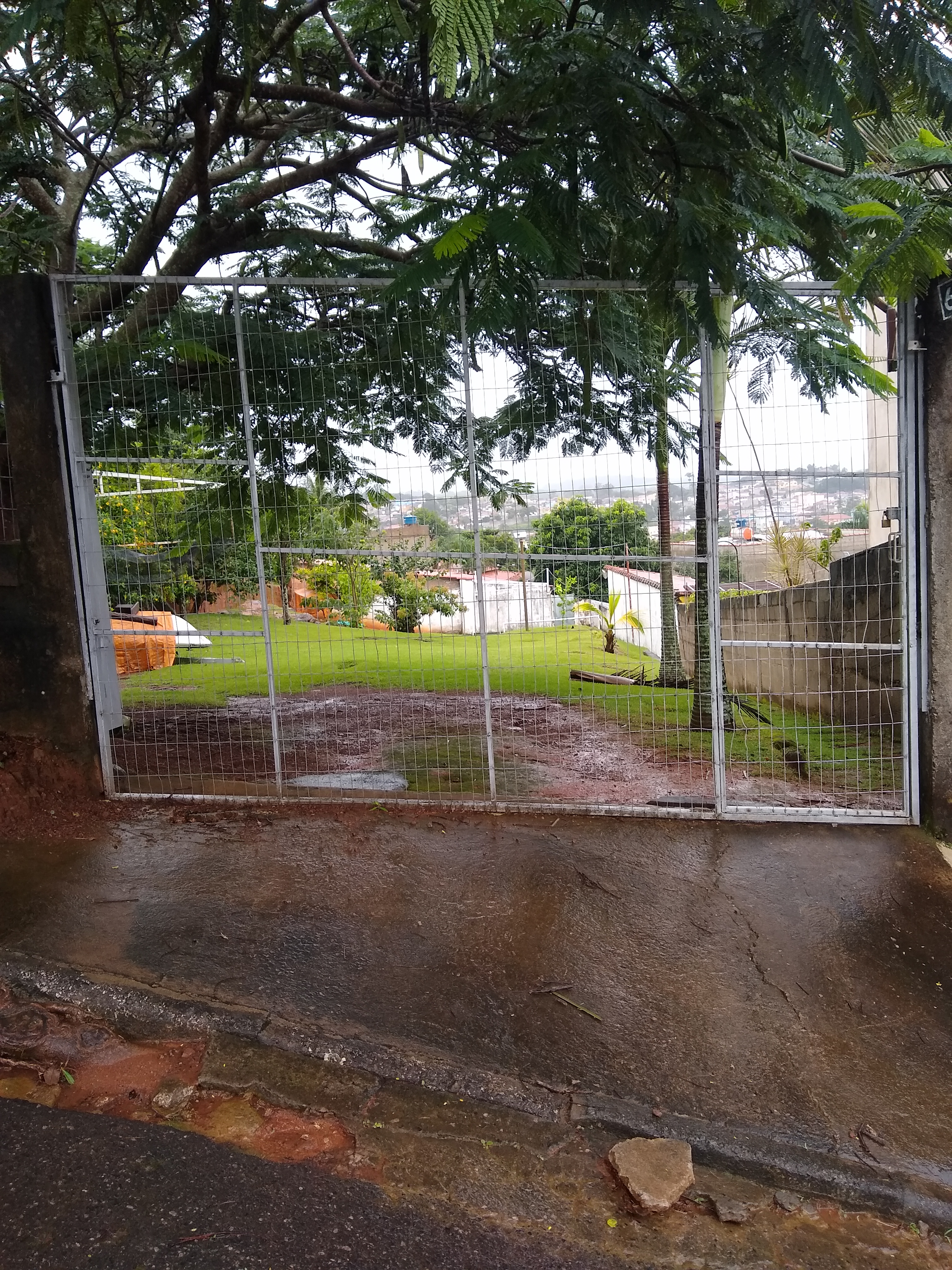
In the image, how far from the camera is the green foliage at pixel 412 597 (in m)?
5.04

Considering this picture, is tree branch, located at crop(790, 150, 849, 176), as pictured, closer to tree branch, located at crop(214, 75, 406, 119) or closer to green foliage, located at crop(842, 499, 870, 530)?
green foliage, located at crop(842, 499, 870, 530)

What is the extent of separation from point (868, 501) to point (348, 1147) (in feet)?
14.0

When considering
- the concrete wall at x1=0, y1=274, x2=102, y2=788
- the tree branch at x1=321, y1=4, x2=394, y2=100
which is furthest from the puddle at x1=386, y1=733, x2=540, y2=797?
the tree branch at x1=321, y1=4, x2=394, y2=100

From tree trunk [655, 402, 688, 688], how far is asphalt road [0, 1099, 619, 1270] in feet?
10.2

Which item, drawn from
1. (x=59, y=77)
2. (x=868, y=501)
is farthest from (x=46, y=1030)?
(x=59, y=77)

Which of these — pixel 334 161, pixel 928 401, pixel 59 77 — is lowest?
pixel 928 401

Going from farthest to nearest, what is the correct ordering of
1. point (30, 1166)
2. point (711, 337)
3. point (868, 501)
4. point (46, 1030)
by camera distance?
point (868, 501) → point (711, 337) → point (46, 1030) → point (30, 1166)

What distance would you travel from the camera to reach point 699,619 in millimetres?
6191

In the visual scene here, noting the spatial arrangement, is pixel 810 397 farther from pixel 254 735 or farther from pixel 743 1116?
pixel 254 735

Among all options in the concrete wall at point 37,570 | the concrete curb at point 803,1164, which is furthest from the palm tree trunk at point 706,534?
the concrete wall at point 37,570

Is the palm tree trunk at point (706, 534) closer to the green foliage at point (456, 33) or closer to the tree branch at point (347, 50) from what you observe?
the green foliage at point (456, 33)

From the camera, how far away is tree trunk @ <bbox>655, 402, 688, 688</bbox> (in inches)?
191

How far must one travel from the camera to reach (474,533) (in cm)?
469

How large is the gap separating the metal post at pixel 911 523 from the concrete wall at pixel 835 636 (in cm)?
11
